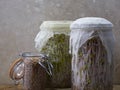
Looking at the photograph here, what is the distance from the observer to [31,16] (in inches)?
41.1

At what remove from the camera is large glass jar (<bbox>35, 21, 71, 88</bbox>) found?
0.89m

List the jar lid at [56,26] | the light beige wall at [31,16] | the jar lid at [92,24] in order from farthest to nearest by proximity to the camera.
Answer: the light beige wall at [31,16], the jar lid at [56,26], the jar lid at [92,24]

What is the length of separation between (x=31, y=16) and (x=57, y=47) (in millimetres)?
227

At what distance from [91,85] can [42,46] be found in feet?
0.80

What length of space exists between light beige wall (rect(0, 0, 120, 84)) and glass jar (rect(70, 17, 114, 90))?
Result: 0.84ft

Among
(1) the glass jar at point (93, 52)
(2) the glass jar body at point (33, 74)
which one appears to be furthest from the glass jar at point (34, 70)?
(1) the glass jar at point (93, 52)

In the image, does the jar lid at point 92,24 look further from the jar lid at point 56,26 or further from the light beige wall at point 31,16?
the light beige wall at point 31,16

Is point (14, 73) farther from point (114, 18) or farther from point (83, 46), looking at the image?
point (114, 18)

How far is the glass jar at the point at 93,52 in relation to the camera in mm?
753

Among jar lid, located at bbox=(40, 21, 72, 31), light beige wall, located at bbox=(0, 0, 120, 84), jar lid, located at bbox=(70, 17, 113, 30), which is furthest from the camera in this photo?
light beige wall, located at bbox=(0, 0, 120, 84)

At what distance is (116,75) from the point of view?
40.7 inches

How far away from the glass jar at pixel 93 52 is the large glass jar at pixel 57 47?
11 cm

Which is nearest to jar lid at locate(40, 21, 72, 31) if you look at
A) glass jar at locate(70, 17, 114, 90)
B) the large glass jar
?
the large glass jar

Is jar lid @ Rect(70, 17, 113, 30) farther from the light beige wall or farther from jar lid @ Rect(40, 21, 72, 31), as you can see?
the light beige wall
